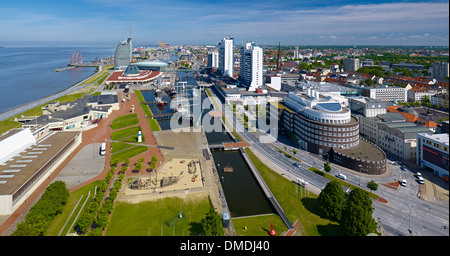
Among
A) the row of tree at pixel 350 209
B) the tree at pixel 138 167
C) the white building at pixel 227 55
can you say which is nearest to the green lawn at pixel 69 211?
the tree at pixel 138 167

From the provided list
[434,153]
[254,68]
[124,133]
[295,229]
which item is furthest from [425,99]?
[124,133]

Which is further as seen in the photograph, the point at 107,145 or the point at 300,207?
the point at 107,145

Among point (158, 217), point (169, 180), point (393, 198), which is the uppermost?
point (169, 180)

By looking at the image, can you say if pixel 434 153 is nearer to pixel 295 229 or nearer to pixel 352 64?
pixel 295 229

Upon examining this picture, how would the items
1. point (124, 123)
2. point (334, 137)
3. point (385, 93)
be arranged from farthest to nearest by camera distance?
point (385, 93)
point (124, 123)
point (334, 137)

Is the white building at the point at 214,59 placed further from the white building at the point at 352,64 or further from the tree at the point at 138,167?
the tree at the point at 138,167

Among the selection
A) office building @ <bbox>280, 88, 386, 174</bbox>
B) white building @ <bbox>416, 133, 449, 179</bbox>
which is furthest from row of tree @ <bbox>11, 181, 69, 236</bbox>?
white building @ <bbox>416, 133, 449, 179</bbox>
